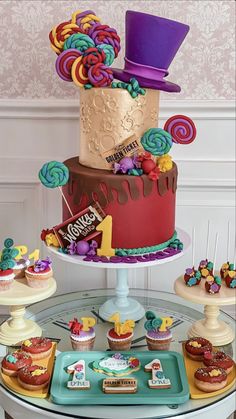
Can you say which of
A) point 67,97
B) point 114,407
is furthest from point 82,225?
point 67,97

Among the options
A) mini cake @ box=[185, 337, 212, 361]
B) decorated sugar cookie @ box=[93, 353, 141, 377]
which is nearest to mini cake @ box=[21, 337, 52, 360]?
decorated sugar cookie @ box=[93, 353, 141, 377]

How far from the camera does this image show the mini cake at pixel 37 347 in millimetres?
1409

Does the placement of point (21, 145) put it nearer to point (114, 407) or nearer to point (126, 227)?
point (126, 227)

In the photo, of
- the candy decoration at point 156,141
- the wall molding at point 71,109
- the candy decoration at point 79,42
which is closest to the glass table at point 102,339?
the candy decoration at point 156,141

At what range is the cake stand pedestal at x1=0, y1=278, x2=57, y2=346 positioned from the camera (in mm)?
1452

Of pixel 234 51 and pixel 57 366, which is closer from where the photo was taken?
pixel 57 366

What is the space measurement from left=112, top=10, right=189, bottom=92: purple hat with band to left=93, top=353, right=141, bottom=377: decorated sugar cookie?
67cm

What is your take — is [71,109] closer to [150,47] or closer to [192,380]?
[150,47]

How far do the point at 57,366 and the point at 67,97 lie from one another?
1.00 metres

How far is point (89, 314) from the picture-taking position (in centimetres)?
172

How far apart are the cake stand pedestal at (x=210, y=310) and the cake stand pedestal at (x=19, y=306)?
13.5 inches

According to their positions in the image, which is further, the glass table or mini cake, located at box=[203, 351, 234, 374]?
mini cake, located at box=[203, 351, 234, 374]

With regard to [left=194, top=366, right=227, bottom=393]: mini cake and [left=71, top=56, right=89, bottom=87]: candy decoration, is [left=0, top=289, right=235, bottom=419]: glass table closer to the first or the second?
[left=194, top=366, right=227, bottom=393]: mini cake

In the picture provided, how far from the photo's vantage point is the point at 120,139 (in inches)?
59.6
